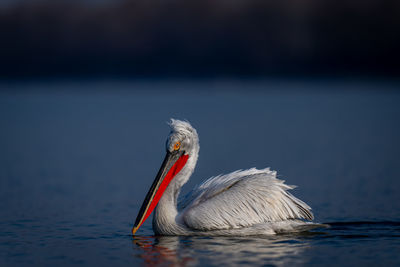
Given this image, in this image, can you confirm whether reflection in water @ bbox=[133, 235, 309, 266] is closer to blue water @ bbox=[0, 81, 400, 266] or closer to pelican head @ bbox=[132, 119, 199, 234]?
blue water @ bbox=[0, 81, 400, 266]

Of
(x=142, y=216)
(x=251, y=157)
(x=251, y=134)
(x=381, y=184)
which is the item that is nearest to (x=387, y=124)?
(x=251, y=134)

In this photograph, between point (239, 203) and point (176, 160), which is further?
point (176, 160)

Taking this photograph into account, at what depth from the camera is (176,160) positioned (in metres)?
7.84

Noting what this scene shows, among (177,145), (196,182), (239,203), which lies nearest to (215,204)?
(239,203)

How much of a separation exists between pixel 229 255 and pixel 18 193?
16.0ft

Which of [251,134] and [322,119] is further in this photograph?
[322,119]

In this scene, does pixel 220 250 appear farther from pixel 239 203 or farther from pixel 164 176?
pixel 164 176

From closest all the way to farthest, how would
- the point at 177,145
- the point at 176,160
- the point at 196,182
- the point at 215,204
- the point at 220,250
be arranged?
the point at 220,250
the point at 215,204
the point at 177,145
the point at 176,160
the point at 196,182

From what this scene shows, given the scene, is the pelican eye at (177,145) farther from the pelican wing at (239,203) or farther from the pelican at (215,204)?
the pelican wing at (239,203)

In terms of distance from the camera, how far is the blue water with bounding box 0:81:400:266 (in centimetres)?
686

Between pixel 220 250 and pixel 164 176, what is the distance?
1274 mm

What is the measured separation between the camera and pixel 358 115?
23953mm

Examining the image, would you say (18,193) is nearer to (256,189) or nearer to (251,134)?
(256,189)

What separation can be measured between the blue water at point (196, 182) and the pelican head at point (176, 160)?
0.50 metres
